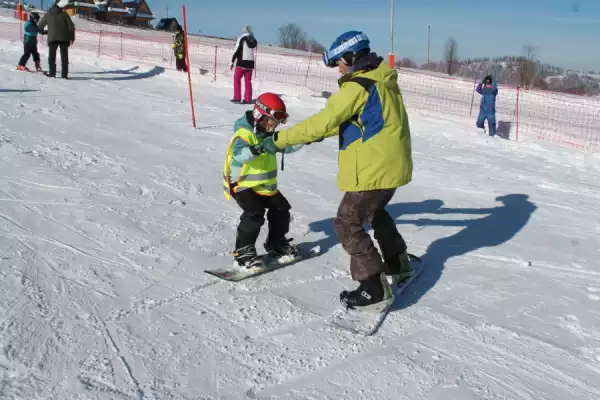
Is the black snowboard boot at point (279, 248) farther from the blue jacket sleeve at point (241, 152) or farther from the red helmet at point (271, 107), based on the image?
the red helmet at point (271, 107)

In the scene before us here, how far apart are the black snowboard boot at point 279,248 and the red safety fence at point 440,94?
9.72 metres

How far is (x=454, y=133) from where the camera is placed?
39.6 ft

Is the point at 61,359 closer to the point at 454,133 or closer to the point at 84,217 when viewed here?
the point at 84,217

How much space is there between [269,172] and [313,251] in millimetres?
927

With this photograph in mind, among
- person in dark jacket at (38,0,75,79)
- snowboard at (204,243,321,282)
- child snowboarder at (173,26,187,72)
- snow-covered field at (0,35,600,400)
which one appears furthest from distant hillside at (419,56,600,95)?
snowboard at (204,243,321,282)

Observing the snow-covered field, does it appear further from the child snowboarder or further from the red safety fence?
the child snowboarder

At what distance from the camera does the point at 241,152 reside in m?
4.41

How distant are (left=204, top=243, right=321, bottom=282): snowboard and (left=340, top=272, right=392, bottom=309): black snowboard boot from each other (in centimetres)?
83

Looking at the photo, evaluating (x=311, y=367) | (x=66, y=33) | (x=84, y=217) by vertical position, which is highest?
(x=66, y=33)

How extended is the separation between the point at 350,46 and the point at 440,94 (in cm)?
2154

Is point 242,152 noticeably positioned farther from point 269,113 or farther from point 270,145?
point 270,145

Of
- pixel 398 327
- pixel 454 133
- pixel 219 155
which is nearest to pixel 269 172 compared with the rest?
pixel 398 327

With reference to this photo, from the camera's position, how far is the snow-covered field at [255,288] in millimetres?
3111

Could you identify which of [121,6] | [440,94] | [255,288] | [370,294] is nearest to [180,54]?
[440,94]
